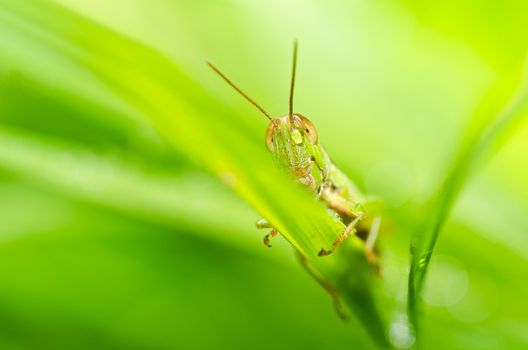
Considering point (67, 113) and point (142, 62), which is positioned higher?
point (67, 113)

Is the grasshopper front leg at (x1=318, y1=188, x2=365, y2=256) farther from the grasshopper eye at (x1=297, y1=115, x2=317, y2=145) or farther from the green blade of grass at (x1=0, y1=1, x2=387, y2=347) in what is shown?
the green blade of grass at (x1=0, y1=1, x2=387, y2=347)

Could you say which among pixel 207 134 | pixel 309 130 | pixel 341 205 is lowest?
pixel 207 134

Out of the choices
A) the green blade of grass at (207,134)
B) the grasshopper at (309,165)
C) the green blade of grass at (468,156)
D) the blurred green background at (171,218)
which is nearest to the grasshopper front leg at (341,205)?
the grasshopper at (309,165)

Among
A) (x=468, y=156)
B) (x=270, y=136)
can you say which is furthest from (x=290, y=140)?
(x=468, y=156)

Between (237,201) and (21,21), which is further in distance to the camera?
(237,201)

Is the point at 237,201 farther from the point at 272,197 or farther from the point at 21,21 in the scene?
the point at 272,197

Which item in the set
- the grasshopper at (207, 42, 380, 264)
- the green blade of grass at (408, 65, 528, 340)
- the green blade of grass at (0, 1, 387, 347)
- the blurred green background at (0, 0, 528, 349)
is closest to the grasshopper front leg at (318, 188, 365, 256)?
the grasshopper at (207, 42, 380, 264)

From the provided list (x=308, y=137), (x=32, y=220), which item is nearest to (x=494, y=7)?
(x=308, y=137)

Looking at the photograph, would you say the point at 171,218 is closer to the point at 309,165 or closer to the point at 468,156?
the point at 309,165
